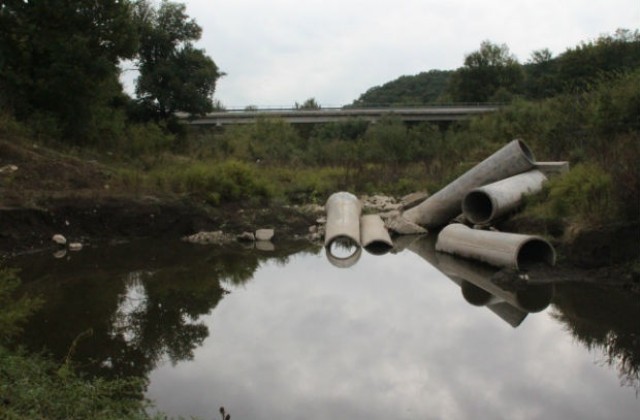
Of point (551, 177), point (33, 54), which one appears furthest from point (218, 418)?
point (33, 54)

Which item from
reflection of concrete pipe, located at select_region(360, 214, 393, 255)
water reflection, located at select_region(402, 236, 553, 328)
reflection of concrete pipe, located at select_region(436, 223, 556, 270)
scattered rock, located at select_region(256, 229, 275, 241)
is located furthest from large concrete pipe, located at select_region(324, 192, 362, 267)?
reflection of concrete pipe, located at select_region(436, 223, 556, 270)

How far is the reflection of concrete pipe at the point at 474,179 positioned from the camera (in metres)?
14.9

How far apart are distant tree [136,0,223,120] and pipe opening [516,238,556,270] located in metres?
19.6

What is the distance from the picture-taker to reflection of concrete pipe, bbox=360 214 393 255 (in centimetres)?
1402

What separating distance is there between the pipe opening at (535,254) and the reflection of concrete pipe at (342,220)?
3.79 metres

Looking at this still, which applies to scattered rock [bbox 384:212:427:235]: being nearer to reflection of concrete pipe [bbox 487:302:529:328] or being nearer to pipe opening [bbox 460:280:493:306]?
pipe opening [bbox 460:280:493:306]

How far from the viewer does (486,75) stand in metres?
66.8

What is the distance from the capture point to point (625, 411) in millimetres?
5625

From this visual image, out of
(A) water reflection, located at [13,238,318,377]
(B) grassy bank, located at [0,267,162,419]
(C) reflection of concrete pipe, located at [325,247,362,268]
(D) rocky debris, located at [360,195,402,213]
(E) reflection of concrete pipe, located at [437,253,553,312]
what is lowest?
(A) water reflection, located at [13,238,318,377]

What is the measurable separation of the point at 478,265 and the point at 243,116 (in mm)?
40964

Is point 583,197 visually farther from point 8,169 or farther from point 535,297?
point 8,169

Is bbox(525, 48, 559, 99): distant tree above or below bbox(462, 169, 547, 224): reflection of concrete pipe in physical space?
above

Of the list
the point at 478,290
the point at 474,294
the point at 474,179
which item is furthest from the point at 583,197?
the point at 474,179

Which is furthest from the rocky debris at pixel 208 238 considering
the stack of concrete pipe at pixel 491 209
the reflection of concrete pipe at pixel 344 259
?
the stack of concrete pipe at pixel 491 209
